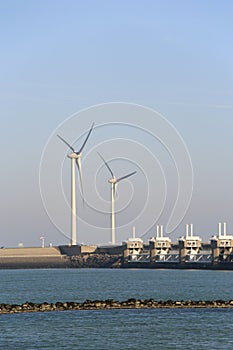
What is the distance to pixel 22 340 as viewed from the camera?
2367 inches

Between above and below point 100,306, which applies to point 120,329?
below

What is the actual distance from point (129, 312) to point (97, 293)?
38127 mm

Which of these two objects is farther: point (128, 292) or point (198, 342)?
point (128, 292)

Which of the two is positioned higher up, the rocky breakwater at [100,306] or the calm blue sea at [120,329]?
the rocky breakwater at [100,306]

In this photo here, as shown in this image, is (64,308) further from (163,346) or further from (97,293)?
(97,293)

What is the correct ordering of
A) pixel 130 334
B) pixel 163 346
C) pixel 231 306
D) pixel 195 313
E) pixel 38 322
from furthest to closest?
pixel 231 306 < pixel 195 313 < pixel 38 322 < pixel 130 334 < pixel 163 346

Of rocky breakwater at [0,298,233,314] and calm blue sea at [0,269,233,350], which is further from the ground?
rocky breakwater at [0,298,233,314]

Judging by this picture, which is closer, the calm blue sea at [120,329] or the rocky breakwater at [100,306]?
the calm blue sea at [120,329]

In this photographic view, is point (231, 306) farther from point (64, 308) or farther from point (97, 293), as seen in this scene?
point (97, 293)

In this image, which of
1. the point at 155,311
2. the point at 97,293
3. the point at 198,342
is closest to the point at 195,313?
the point at 155,311

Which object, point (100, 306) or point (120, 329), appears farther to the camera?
point (100, 306)

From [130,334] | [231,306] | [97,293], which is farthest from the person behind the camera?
[97,293]

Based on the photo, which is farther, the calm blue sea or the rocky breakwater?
the rocky breakwater

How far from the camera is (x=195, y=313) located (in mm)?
77125
